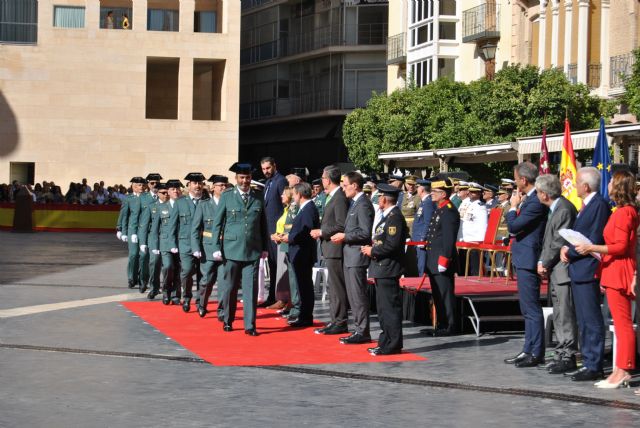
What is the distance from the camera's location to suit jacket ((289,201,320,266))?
17.0m

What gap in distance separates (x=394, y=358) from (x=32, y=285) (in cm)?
1069

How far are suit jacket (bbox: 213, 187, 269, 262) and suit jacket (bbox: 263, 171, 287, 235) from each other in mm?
2659

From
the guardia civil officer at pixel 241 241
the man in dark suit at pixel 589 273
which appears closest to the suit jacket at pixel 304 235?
the guardia civil officer at pixel 241 241

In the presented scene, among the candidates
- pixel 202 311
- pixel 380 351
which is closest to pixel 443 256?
pixel 380 351

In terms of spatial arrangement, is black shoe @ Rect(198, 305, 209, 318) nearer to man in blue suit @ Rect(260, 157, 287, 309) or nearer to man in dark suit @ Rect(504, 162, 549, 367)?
man in blue suit @ Rect(260, 157, 287, 309)

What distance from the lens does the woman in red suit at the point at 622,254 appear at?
1145 cm

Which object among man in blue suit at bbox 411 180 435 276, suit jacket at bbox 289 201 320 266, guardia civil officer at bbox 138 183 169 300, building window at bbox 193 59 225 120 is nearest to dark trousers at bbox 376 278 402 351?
suit jacket at bbox 289 201 320 266

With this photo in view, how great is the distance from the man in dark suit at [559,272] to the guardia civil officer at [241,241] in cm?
418

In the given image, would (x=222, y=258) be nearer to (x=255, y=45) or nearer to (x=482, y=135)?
(x=482, y=135)

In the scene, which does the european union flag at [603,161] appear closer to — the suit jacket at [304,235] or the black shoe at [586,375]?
the suit jacket at [304,235]

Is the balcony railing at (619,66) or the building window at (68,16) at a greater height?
the building window at (68,16)

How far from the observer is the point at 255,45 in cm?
7712

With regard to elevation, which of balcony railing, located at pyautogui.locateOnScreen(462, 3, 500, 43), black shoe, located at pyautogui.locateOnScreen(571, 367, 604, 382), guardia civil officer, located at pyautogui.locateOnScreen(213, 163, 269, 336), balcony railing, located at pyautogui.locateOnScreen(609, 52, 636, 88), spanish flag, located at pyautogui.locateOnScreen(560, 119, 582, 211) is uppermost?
balcony railing, located at pyautogui.locateOnScreen(462, 3, 500, 43)

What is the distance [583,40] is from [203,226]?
2284 centimetres
